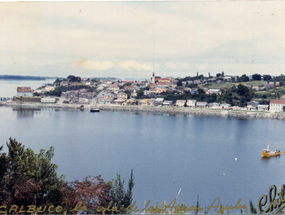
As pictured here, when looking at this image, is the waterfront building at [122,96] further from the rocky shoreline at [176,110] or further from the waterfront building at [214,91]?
the waterfront building at [214,91]

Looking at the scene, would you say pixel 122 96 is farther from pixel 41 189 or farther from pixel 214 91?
pixel 41 189

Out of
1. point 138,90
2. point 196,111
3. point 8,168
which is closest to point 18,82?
point 8,168

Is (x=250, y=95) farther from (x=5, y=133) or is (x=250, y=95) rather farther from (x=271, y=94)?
(x=5, y=133)

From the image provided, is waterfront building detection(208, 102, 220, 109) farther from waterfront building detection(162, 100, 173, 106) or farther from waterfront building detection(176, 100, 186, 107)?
waterfront building detection(162, 100, 173, 106)

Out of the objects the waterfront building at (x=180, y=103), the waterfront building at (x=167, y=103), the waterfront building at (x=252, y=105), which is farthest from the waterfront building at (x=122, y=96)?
the waterfront building at (x=252, y=105)

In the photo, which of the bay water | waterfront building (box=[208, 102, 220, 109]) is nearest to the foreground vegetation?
the bay water
